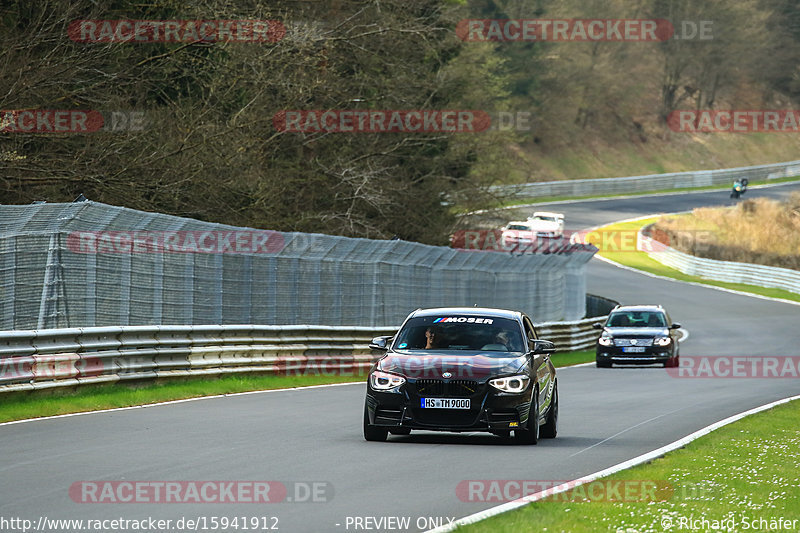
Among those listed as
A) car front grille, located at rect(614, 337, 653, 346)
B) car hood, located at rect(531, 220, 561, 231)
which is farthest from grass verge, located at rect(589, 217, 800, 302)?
car front grille, located at rect(614, 337, 653, 346)

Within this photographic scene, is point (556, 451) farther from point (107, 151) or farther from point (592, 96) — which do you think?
point (592, 96)

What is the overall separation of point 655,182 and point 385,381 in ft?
302

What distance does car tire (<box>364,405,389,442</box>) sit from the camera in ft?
44.6

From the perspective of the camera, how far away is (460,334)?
1455 centimetres

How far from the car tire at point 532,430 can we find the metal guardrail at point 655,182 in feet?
244

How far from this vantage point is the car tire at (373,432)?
535 inches

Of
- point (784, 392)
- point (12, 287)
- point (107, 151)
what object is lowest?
point (784, 392)

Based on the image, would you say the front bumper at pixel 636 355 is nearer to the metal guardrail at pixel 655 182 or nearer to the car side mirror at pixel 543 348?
the car side mirror at pixel 543 348

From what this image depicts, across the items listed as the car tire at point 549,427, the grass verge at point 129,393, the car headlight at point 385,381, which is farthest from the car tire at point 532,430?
the grass verge at point 129,393

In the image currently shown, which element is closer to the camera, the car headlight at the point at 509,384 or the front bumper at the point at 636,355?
the car headlight at the point at 509,384

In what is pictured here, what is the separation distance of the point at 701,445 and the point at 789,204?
68.8m

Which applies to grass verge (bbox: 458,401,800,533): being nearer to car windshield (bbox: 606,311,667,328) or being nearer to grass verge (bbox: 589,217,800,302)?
car windshield (bbox: 606,311,667,328)

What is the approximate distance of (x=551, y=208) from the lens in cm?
8762

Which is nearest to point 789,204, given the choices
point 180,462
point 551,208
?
point 551,208
